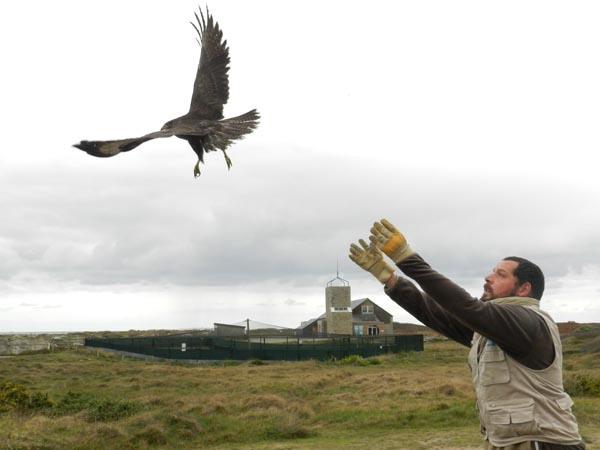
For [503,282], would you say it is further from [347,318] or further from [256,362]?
[347,318]

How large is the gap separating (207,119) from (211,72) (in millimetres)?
1229

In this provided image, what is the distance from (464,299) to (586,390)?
51.4 ft

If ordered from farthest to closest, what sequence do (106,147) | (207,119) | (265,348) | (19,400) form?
(265,348) → (19,400) → (207,119) → (106,147)

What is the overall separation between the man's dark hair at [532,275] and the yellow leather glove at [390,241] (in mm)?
790

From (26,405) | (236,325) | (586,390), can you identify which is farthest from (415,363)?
(236,325)

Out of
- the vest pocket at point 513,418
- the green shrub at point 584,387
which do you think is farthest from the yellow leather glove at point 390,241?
the green shrub at point 584,387

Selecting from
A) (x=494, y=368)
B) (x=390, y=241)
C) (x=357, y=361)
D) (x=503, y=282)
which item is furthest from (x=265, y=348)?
(x=390, y=241)

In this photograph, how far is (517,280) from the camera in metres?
4.06

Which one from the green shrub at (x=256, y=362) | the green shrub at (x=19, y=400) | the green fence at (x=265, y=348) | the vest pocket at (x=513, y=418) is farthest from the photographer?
the green fence at (x=265, y=348)

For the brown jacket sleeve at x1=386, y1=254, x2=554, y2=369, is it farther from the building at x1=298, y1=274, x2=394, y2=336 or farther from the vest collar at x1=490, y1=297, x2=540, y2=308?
the building at x1=298, y1=274, x2=394, y2=336

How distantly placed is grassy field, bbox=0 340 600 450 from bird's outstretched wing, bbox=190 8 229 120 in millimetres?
7398

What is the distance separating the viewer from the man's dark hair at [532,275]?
405cm

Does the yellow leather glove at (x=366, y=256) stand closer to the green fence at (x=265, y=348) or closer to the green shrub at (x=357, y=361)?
the green shrub at (x=357, y=361)

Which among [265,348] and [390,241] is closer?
[390,241]
